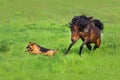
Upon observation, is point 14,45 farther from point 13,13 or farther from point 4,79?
point 13,13

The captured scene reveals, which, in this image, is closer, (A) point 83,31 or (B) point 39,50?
(A) point 83,31

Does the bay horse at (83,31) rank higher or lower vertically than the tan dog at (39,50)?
higher

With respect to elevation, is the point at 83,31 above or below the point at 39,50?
above

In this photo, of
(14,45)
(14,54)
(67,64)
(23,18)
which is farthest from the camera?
(23,18)

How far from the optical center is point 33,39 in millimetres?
22641

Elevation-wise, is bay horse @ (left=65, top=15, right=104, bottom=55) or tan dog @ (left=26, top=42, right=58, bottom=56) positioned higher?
bay horse @ (left=65, top=15, right=104, bottom=55)

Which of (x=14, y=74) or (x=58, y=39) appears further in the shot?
(x=58, y=39)

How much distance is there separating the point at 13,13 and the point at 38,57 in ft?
116

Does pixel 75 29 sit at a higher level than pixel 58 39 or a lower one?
higher

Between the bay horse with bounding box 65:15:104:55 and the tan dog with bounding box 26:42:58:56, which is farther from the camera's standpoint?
the tan dog with bounding box 26:42:58:56

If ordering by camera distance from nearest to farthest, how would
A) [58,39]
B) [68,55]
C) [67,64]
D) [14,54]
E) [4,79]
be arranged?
[4,79]
[67,64]
[68,55]
[14,54]
[58,39]

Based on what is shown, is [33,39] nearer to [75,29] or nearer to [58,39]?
[58,39]

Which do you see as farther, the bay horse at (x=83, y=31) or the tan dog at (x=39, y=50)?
the tan dog at (x=39, y=50)

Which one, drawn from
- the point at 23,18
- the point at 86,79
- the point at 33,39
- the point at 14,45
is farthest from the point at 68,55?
the point at 23,18
